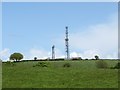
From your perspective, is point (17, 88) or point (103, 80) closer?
point (17, 88)

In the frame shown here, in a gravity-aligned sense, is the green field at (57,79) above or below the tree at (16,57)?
below

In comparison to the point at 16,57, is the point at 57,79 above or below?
below

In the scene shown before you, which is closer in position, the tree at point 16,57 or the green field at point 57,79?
the green field at point 57,79

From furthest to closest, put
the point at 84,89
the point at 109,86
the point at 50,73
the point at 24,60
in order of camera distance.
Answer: the point at 24,60 < the point at 50,73 < the point at 109,86 < the point at 84,89

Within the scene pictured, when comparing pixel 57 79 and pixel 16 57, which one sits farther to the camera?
pixel 16 57

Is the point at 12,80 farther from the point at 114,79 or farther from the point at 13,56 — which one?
the point at 13,56

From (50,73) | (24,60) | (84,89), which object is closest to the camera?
(84,89)

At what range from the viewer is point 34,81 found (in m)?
39.3

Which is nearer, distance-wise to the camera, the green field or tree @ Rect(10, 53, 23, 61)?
the green field

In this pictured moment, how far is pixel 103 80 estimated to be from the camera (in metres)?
39.6

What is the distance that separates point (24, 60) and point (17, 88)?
2064 inches

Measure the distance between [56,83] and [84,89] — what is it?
5.77 meters

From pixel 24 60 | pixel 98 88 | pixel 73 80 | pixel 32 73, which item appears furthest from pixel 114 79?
pixel 24 60

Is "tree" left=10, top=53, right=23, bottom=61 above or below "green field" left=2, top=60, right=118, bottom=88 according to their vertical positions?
above
